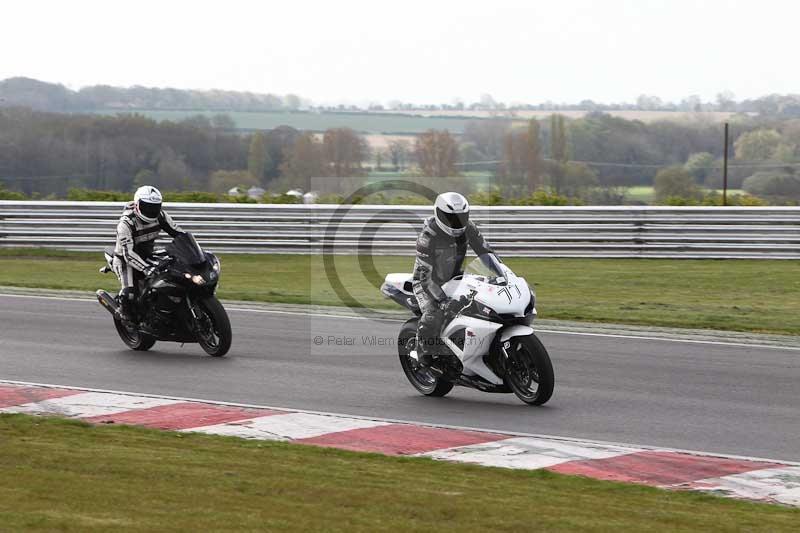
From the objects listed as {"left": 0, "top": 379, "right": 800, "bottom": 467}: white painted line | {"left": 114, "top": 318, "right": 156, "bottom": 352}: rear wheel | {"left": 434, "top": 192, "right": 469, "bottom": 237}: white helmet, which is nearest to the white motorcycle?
{"left": 434, "top": 192, "right": 469, "bottom": 237}: white helmet

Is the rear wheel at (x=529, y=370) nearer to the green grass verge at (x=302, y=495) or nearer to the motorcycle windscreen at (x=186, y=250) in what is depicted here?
the green grass verge at (x=302, y=495)

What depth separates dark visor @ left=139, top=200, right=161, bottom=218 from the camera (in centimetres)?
1390

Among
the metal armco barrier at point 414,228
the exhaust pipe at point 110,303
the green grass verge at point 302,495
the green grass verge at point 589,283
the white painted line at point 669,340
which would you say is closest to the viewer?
the green grass verge at point 302,495

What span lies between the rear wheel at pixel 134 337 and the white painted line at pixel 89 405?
2.77 meters

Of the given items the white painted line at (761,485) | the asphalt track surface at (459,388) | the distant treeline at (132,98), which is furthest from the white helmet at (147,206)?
the distant treeline at (132,98)

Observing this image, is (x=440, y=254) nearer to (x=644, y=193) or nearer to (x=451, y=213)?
(x=451, y=213)

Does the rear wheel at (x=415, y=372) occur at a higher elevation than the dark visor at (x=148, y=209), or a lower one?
lower

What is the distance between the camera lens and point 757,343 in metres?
14.6

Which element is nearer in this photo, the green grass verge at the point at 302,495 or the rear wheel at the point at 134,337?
the green grass verge at the point at 302,495

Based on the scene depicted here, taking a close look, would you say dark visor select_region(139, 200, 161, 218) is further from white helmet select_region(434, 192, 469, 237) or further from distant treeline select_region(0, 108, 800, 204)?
distant treeline select_region(0, 108, 800, 204)

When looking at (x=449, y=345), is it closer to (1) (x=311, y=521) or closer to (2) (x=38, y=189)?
(1) (x=311, y=521)

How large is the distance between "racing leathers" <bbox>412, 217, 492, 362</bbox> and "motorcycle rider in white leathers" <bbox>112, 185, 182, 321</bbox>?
3.99 m

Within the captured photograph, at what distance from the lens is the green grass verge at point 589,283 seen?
1703 cm

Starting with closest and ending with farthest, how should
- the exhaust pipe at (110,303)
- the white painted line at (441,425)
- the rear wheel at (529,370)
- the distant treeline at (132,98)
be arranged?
1. the white painted line at (441,425)
2. the rear wheel at (529,370)
3. the exhaust pipe at (110,303)
4. the distant treeline at (132,98)
